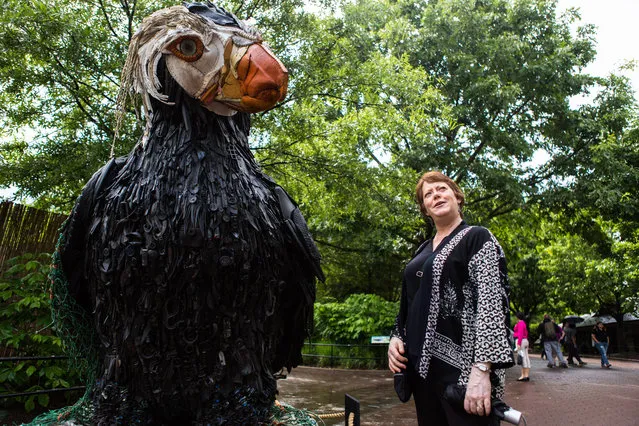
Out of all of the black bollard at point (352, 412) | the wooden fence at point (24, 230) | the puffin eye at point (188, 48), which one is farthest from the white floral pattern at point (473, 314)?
the wooden fence at point (24, 230)

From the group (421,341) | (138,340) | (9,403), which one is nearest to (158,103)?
A: (138,340)

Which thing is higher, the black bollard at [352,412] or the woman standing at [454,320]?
the woman standing at [454,320]

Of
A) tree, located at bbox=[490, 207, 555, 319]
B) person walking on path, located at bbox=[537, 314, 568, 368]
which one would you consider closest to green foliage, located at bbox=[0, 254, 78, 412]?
tree, located at bbox=[490, 207, 555, 319]

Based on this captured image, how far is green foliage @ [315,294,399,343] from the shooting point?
12695 mm

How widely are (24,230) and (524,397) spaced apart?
26.2 ft

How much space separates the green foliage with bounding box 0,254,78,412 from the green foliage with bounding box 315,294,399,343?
8.42m

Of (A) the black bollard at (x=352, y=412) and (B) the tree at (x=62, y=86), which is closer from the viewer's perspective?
(A) the black bollard at (x=352, y=412)

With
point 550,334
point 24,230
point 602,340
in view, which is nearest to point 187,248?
point 24,230

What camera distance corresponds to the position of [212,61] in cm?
214

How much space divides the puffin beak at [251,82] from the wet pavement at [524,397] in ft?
16.1

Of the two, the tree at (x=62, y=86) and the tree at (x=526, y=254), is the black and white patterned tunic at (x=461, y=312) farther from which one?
the tree at (x=526, y=254)

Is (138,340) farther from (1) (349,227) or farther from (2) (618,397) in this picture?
(1) (349,227)

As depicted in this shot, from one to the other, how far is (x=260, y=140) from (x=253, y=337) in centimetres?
633

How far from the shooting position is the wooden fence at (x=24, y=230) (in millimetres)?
5324
